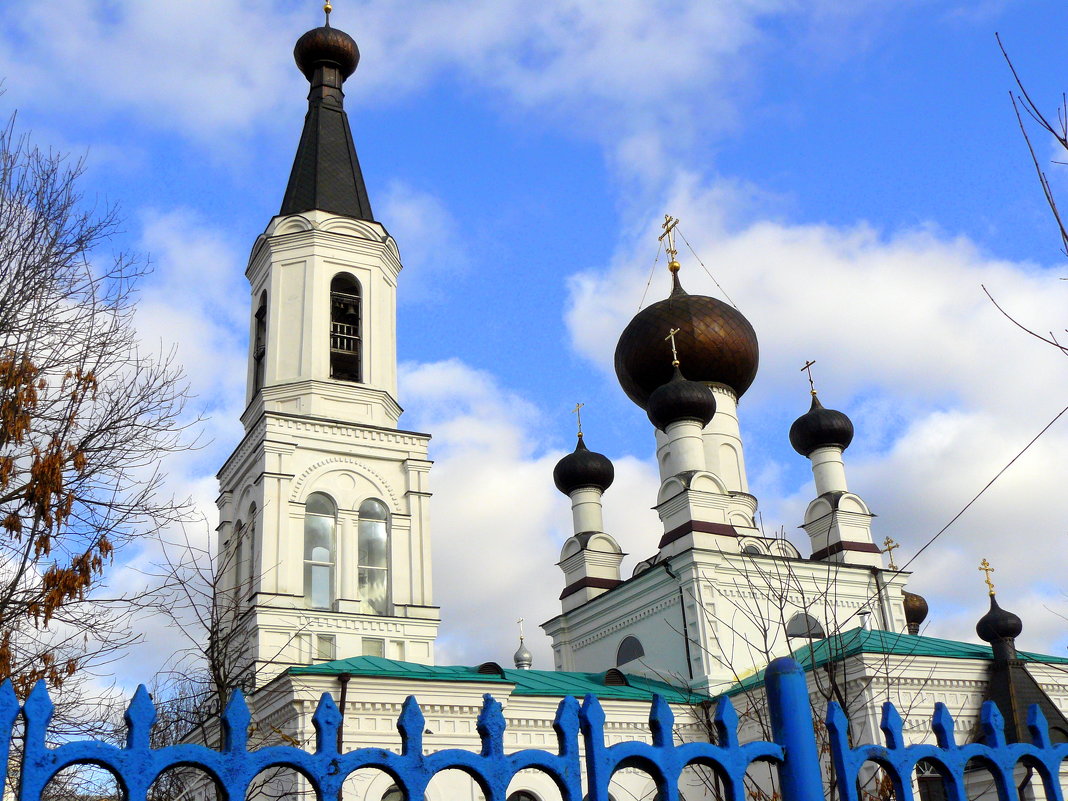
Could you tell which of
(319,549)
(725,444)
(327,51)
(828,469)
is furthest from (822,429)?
(327,51)

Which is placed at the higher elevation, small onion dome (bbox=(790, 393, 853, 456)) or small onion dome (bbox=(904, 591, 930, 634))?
small onion dome (bbox=(790, 393, 853, 456))

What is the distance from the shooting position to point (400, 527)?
1758 cm

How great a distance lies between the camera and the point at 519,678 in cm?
1648

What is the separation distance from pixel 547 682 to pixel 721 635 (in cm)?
309

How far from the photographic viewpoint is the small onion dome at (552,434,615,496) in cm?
2305

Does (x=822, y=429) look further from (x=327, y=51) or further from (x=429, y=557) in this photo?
(x=327, y=51)

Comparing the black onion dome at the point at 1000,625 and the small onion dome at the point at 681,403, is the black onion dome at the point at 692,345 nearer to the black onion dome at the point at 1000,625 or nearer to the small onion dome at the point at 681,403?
the small onion dome at the point at 681,403

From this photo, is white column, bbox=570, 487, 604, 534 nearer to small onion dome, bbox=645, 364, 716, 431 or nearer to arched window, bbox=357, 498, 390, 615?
small onion dome, bbox=645, 364, 716, 431

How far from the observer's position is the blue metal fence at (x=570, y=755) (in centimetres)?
223

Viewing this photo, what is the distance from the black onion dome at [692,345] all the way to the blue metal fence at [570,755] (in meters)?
19.4

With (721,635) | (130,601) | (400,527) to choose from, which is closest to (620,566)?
(721,635)

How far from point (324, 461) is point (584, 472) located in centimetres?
727

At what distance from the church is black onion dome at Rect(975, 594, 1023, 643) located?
0.04m

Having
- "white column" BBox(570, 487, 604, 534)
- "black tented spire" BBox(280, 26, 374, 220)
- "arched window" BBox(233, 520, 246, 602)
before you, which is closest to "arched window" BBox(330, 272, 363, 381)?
"black tented spire" BBox(280, 26, 374, 220)
